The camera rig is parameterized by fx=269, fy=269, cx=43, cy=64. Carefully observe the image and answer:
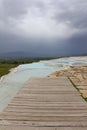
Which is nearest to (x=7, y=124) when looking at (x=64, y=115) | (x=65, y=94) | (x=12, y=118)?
(x=12, y=118)

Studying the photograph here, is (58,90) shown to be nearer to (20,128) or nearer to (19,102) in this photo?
(19,102)

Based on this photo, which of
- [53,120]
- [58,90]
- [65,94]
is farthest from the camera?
[58,90]

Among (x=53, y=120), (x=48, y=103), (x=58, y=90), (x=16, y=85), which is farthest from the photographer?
(x=16, y=85)

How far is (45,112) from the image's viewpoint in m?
5.26

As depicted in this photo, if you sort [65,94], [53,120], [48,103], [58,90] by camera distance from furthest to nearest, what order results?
[58,90] → [65,94] → [48,103] → [53,120]

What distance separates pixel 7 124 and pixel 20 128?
11.4 inches

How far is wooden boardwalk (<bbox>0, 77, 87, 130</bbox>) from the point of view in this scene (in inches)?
177

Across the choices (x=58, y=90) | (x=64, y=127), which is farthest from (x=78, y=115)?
(x=58, y=90)

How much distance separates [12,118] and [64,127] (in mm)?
972

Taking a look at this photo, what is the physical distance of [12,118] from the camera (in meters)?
4.80

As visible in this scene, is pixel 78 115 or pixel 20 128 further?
pixel 78 115

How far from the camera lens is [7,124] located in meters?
4.54

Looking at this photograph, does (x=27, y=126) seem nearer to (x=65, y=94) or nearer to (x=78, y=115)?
(x=78, y=115)

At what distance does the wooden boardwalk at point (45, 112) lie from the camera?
450 centimetres
